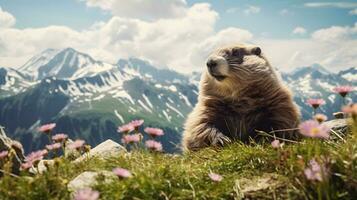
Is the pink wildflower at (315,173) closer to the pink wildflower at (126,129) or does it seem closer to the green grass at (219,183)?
the green grass at (219,183)

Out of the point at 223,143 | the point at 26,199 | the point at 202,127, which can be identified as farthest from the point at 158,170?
the point at 202,127

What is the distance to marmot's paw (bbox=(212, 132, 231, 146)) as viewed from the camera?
8680 millimetres

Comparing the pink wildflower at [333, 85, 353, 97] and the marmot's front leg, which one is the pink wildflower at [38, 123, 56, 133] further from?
the marmot's front leg

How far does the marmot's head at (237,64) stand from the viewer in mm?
10945

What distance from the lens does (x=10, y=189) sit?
15.7 ft

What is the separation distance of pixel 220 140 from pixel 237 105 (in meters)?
1.78

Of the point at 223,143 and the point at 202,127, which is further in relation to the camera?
the point at 202,127

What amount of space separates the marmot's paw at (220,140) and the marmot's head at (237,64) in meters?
2.21

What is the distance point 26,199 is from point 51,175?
336mm

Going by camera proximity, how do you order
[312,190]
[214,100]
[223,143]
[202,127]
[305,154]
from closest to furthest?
[312,190] → [305,154] → [223,143] → [202,127] → [214,100]

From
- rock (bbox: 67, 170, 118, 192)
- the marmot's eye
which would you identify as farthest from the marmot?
rock (bbox: 67, 170, 118, 192)

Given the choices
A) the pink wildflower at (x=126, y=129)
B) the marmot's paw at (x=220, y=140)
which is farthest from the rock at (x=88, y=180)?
the marmot's paw at (x=220, y=140)

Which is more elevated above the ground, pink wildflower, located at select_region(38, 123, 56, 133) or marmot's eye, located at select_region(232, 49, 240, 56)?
pink wildflower, located at select_region(38, 123, 56, 133)

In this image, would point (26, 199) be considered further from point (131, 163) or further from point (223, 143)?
point (223, 143)
